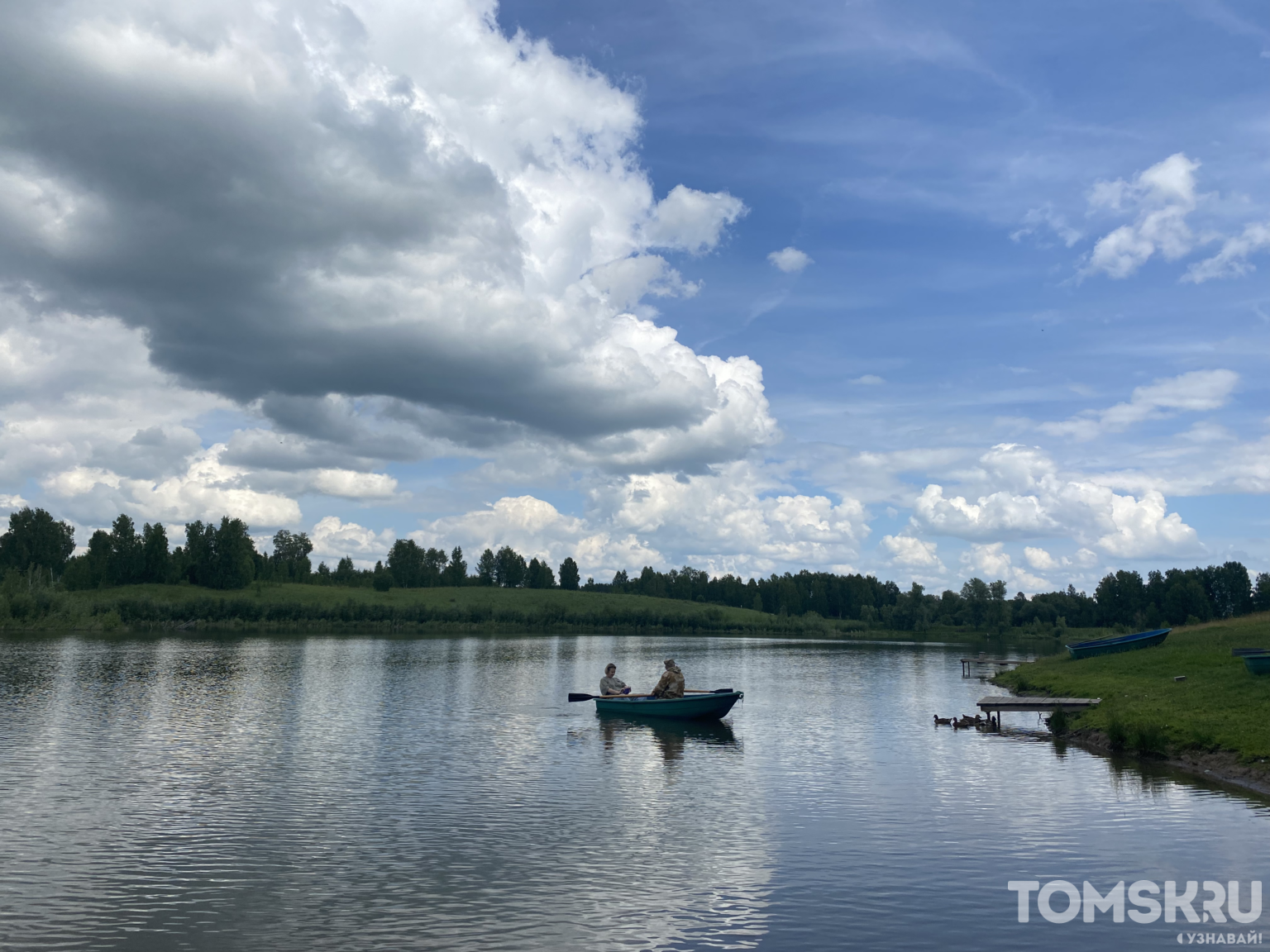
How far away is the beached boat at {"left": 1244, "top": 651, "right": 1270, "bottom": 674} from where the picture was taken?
38.3m

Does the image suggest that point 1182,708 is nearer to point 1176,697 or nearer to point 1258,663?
point 1176,697

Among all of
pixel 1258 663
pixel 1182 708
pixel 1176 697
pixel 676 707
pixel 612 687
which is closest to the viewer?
pixel 1182 708

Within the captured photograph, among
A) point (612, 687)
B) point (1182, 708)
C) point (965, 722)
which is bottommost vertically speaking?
point (965, 722)

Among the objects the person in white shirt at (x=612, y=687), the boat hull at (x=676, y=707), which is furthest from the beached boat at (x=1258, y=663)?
the person in white shirt at (x=612, y=687)

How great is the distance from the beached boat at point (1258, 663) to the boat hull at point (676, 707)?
2289 centimetres

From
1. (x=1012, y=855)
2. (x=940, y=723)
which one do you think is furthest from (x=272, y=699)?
(x=1012, y=855)

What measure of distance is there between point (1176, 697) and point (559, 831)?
104ft

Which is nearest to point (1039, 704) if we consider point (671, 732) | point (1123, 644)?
point (671, 732)

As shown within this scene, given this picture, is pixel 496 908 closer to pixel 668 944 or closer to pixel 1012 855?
pixel 668 944

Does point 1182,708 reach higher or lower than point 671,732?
higher

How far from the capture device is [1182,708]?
38.0 m

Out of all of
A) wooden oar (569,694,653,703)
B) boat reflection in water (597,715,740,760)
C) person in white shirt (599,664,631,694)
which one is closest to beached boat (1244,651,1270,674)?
boat reflection in water (597,715,740,760)

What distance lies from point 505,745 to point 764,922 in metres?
23.7

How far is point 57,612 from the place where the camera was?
14762 cm
